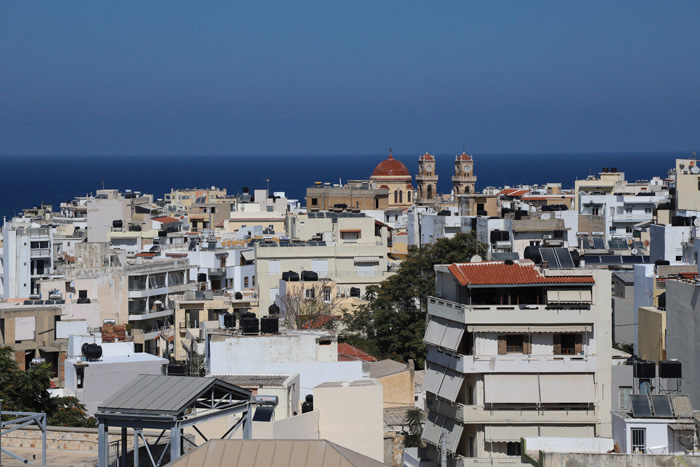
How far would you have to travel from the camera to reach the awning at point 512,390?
25.0m

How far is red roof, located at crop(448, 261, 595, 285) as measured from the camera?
25.5m

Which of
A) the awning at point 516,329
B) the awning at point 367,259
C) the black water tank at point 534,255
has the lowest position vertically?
the awning at point 516,329

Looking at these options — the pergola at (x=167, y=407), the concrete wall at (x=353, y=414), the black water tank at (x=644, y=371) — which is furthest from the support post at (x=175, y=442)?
the black water tank at (x=644, y=371)

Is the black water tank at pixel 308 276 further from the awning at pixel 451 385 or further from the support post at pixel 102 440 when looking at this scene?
the support post at pixel 102 440

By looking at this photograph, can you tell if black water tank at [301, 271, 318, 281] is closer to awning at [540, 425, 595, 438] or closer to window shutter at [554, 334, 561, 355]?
window shutter at [554, 334, 561, 355]

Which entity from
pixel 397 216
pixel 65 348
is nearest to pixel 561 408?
pixel 65 348

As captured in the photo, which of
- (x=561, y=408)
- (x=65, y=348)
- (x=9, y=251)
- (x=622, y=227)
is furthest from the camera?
(x=622, y=227)

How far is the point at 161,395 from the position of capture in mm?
15227

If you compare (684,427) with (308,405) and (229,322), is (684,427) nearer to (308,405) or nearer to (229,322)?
(308,405)

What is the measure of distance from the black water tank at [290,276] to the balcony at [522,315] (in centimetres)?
2134

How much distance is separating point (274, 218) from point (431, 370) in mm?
45050

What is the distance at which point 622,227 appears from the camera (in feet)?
218

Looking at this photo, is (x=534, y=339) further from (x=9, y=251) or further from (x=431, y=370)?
(x=9, y=251)

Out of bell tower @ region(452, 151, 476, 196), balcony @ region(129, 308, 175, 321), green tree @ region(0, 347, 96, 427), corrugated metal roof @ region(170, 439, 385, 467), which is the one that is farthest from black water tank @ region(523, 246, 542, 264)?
bell tower @ region(452, 151, 476, 196)
